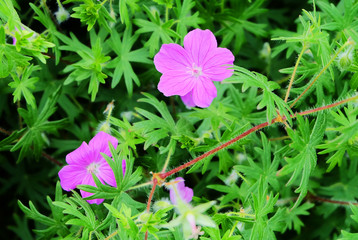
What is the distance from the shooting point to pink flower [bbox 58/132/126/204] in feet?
6.08

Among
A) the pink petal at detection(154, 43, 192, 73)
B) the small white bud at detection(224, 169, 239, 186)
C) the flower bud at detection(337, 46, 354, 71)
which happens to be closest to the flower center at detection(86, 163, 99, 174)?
the pink petal at detection(154, 43, 192, 73)

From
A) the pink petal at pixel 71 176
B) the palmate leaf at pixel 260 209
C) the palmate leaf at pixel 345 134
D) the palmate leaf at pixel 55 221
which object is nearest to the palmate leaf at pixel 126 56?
the pink petal at pixel 71 176

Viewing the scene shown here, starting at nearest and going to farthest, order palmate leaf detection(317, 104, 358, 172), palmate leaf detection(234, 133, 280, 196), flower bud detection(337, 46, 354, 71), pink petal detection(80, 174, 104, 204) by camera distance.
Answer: palmate leaf detection(317, 104, 358, 172)
flower bud detection(337, 46, 354, 71)
pink petal detection(80, 174, 104, 204)
palmate leaf detection(234, 133, 280, 196)

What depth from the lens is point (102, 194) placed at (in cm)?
168

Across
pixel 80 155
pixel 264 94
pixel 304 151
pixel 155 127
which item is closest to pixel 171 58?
pixel 155 127

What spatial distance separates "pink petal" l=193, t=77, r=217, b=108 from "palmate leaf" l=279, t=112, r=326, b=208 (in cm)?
36

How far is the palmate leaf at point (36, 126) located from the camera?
214cm

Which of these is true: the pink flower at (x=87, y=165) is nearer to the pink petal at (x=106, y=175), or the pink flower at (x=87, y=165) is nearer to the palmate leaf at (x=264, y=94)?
the pink petal at (x=106, y=175)

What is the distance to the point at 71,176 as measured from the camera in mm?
1880

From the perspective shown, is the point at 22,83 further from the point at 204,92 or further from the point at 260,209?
the point at 260,209

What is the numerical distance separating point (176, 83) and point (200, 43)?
0.67 ft

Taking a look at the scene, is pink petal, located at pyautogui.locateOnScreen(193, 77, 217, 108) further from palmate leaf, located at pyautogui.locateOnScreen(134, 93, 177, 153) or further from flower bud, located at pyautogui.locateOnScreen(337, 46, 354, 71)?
flower bud, located at pyautogui.locateOnScreen(337, 46, 354, 71)

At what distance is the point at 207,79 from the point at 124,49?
507 mm

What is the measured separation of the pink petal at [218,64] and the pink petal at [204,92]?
0.11 ft
